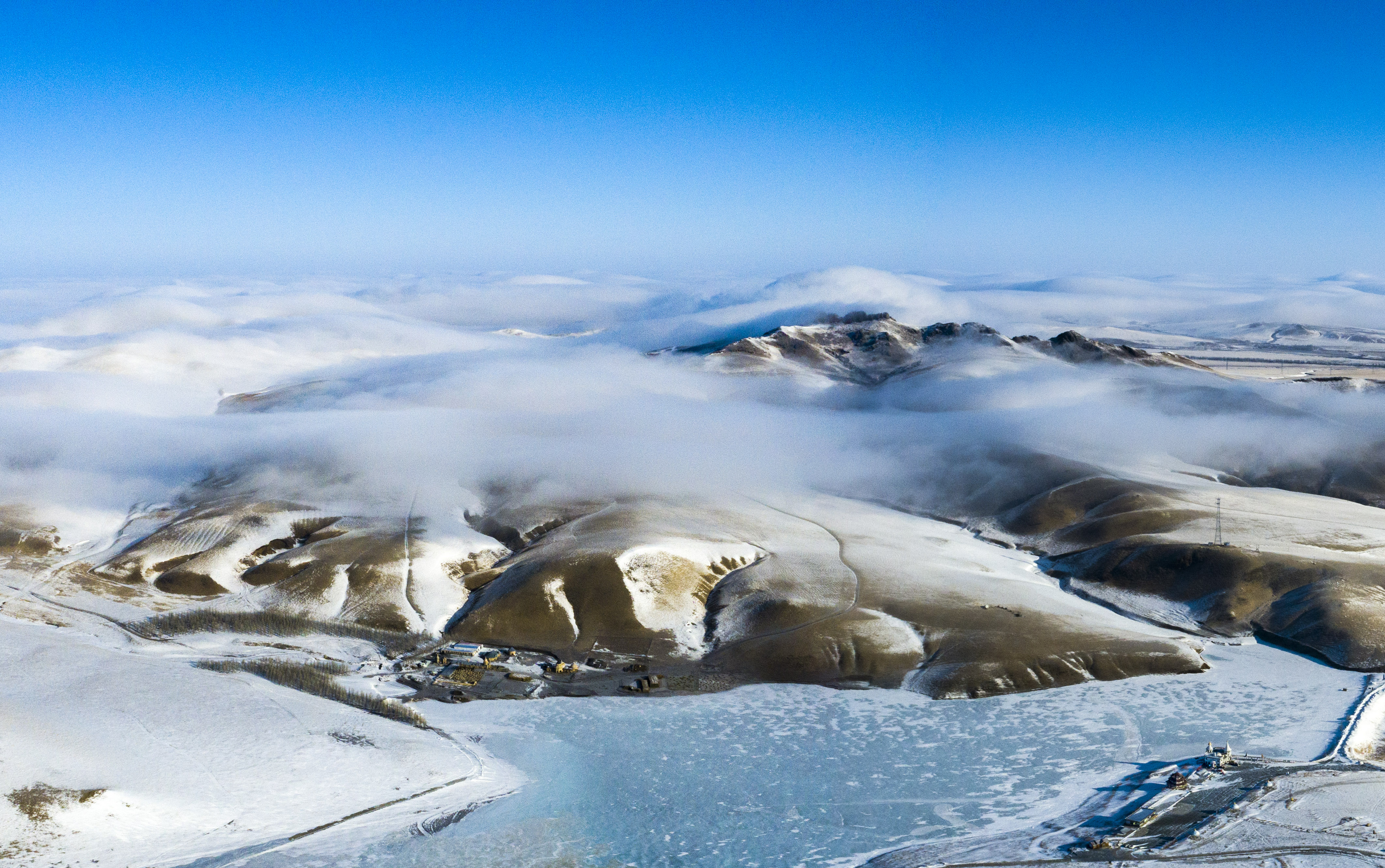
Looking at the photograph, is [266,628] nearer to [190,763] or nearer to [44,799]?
[190,763]

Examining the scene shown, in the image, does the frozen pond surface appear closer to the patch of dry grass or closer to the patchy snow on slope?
the patch of dry grass

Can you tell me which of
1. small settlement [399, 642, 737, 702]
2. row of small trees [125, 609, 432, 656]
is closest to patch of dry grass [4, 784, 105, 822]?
small settlement [399, 642, 737, 702]

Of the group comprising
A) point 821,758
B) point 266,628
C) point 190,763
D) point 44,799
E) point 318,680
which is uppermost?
point 44,799

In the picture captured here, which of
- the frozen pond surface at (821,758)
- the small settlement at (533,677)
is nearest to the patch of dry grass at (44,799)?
the frozen pond surface at (821,758)

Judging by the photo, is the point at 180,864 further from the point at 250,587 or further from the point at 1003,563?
the point at 1003,563

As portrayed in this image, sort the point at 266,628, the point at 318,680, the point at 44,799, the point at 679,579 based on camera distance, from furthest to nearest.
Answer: the point at 679,579
the point at 266,628
the point at 318,680
the point at 44,799

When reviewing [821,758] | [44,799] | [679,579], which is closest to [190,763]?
[44,799]

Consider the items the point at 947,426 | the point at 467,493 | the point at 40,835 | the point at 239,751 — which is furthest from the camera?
the point at 947,426

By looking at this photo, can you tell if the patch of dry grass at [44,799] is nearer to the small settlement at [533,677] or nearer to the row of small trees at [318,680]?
the row of small trees at [318,680]

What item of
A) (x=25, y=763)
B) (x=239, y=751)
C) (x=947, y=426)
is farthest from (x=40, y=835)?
(x=947, y=426)
